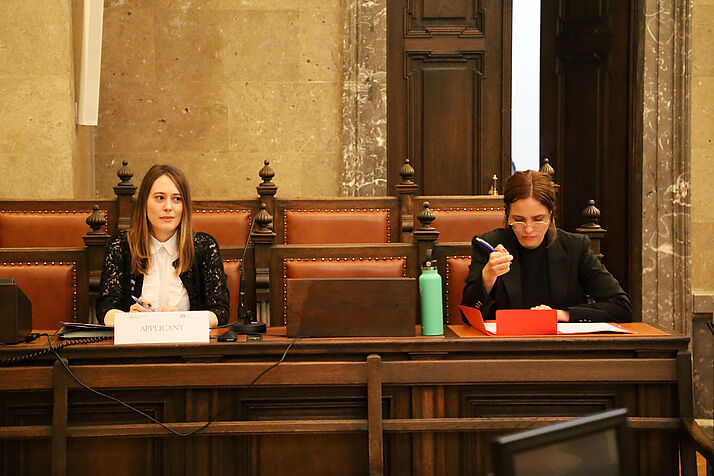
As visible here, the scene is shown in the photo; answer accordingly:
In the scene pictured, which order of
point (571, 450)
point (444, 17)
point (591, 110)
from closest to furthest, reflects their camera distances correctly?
point (571, 450) → point (591, 110) → point (444, 17)

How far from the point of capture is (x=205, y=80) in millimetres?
4859

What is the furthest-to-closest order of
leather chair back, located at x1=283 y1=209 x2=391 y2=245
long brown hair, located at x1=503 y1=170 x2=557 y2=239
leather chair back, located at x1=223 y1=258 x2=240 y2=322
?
leather chair back, located at x1=283 y1=209 x2=391 y2=245
leather chair back, located at x1=223 y1=258 x2=240 y2=322
long brown hair, located at x1=503 y1=170 x2=557 y2=239

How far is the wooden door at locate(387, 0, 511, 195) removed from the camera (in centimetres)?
499

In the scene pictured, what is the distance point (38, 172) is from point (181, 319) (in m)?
2.47

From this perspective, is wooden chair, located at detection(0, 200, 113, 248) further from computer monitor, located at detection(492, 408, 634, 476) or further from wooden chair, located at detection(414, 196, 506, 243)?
computer monitor, located at detection(492, 408, 634, 476)

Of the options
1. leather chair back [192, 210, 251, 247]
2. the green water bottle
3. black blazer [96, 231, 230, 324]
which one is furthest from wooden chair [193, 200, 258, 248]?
the green water bottle

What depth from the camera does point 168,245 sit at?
8.94 feet

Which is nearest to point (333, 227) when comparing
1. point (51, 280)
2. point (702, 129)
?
point (51, 280)

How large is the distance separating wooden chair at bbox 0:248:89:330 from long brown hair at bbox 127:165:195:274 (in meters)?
0.47

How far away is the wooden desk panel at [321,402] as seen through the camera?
6.59 feet

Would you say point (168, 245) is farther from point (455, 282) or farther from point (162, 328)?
point (455, 282)

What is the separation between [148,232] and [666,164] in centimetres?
305

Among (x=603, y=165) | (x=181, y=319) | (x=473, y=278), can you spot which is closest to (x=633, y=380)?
(x=473, y=278)

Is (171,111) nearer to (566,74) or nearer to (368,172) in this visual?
(368,172)
